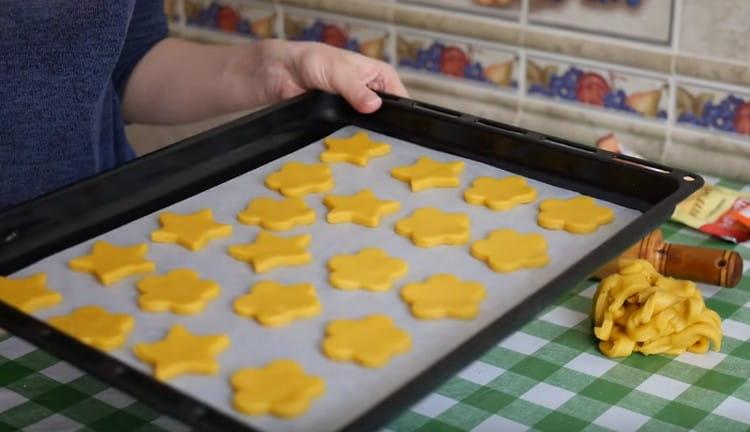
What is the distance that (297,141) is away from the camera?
1.20m

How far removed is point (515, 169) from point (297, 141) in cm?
25

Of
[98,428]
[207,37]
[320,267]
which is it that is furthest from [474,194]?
[207,37]

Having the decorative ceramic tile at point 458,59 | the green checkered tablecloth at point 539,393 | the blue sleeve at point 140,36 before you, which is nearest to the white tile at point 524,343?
the green checkered tablecloth at point 539,393

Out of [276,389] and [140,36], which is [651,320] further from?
[140,36]

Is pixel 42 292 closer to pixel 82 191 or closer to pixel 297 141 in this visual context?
pixel 82 191

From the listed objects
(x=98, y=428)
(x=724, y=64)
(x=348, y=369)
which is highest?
(x=724, y=64)

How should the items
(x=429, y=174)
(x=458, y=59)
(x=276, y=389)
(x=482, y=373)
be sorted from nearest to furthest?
(x=276, y=389) → (x=482, y=373) → (x=429, y=174) → (x=458, y=59)

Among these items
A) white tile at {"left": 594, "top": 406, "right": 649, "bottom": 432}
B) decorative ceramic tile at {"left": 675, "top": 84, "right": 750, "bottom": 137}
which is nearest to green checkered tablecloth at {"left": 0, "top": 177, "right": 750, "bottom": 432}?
white tile at {"left": 594, "top": 406, "right": 649, "bottom": 432}

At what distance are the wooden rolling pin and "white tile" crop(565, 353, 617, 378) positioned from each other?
0.12 metres

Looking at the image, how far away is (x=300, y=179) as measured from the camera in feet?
3.65

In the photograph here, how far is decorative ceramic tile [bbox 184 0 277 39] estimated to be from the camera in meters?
1.87

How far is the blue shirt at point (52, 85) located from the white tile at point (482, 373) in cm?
59

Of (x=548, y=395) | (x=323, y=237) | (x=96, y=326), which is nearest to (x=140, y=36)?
(x=323, y=237)

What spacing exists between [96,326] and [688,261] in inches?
23.6
